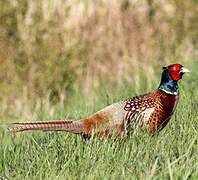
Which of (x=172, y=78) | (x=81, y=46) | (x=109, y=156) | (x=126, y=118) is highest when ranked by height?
(x=81, y=46)

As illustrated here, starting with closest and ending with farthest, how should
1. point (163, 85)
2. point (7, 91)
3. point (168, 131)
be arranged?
point (168, 131) < point (163, 85) < point (7, 91)

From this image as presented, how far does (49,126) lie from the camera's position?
5.39 metres

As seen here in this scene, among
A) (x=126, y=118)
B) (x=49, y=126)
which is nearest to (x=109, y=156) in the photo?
(x=49, y=126)

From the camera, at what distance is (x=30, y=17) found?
33.1 feet

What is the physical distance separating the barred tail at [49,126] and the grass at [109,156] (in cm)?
6

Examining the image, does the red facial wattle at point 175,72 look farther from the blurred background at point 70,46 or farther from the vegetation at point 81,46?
the blurred background at point 70,46

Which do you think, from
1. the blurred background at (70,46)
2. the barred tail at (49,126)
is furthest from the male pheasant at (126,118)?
the blurred background at (70,46)

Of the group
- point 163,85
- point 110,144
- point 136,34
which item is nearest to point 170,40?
point 136,34

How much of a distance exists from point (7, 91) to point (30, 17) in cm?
92

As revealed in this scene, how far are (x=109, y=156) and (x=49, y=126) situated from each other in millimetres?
857

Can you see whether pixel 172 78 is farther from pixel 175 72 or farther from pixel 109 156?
pixel 109 156

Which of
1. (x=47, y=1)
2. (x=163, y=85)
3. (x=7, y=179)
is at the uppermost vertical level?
(x=47, y=1)

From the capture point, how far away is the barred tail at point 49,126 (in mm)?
5355

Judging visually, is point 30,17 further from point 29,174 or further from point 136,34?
point 29,174
